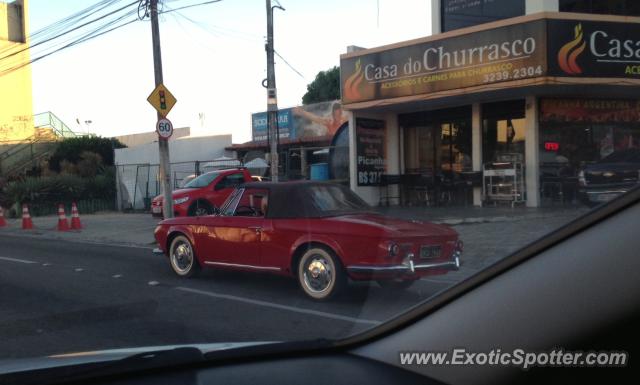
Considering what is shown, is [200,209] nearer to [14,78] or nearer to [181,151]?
[181,151]

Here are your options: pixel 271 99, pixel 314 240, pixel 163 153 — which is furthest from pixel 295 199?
pixel 271 99

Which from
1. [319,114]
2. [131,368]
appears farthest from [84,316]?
[319,114]

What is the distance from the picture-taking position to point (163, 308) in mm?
7570

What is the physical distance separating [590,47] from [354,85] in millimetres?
6844

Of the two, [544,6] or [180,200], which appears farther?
[180,200]

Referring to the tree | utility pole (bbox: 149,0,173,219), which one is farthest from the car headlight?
the tree

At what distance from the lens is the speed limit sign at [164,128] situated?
51.3ft

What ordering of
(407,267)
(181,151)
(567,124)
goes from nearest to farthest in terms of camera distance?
(407,267) < (567,124) < (181,151)

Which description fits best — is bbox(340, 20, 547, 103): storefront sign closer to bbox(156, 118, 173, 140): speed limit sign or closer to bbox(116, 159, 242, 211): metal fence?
bbox(156, 118, 173, 140): speed limit sign

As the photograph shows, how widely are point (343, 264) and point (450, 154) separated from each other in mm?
13462

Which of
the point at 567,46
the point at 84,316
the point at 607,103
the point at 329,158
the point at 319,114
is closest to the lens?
the point at 84,316

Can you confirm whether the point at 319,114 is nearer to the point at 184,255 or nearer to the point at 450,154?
the point at 450,154

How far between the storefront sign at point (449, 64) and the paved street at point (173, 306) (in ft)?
24.8

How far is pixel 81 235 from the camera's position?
61.1ft
